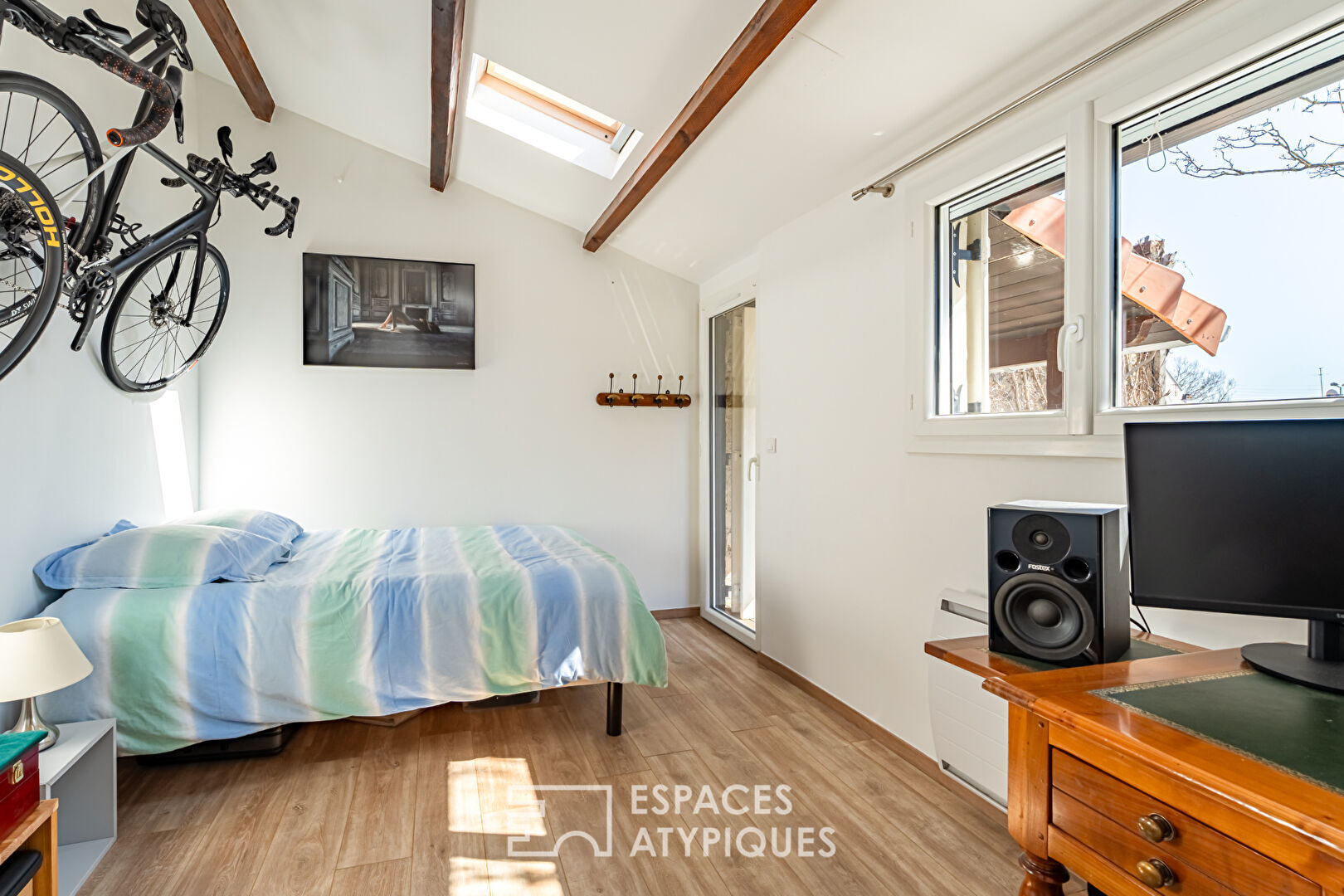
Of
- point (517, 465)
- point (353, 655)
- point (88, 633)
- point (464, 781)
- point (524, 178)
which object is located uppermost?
point (524, 178)

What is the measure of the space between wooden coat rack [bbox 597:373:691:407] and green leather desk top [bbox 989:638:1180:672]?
3106 millimetres

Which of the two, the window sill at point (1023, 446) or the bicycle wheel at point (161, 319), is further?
the bicycle wheel at point (161, 319)

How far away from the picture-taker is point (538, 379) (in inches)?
166

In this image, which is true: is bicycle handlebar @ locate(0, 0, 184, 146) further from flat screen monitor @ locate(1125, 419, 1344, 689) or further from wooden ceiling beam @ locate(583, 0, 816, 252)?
flat screen monitor @ locate(1125, 419, 1344, 689)

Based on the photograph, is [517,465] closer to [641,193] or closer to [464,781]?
[641,193]

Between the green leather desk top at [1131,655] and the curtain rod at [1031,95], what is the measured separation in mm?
1395

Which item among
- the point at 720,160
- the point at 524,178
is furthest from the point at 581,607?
the point at 524,178

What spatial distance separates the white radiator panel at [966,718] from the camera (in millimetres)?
1991

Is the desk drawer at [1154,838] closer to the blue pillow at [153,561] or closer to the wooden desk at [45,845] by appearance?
the wooden desk at [45,845]

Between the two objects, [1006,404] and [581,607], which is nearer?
[1006,404]

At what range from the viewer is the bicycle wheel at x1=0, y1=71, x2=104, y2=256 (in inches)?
75.7

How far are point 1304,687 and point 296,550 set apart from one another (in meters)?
3.36

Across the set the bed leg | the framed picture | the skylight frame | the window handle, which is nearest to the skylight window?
the skylight frame

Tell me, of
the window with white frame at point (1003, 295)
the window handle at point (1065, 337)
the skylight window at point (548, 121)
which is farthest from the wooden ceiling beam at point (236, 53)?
the window handle at point (1065, 337)
